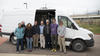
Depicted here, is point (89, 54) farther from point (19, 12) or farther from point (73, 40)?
point (19, 12)

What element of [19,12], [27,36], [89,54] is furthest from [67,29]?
[19,12]

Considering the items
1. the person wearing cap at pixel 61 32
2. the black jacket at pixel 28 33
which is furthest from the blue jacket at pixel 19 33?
the person wearing cap at pixel 61 32

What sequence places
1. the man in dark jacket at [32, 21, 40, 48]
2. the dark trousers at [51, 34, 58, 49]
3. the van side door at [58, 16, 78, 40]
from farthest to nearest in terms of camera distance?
the man in dark jacket at [32, 21, 40, 48], the van side door at [58, 16, 78, 40], the dark trousers at [51, 34, 58, 49]

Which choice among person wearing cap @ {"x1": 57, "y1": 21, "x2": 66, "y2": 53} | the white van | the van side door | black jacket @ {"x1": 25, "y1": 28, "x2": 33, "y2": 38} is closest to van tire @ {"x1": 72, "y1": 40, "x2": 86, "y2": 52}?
the white van

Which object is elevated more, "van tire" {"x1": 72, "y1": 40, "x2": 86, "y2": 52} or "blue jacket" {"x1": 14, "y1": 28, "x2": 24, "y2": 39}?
"blue jacket" {"x1": 14, "y1": 28, "x2": 24, "y2": 39}

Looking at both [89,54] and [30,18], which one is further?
[30,18]

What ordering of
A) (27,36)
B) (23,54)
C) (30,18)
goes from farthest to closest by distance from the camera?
(30,18), (27,36), (23,54)

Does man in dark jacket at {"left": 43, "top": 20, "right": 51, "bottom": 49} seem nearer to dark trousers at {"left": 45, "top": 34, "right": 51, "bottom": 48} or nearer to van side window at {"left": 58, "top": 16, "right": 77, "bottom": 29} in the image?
dark trousers at {"left": 45, "top": 34, "right": 51, "bottom": 48}

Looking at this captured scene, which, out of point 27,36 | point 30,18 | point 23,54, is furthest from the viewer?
point 30,18

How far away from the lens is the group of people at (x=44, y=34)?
6115 millimetres

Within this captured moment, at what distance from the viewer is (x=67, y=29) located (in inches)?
251

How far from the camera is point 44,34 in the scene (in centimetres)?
646

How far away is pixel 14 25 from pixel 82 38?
4.54 metres

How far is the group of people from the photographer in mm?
6115
